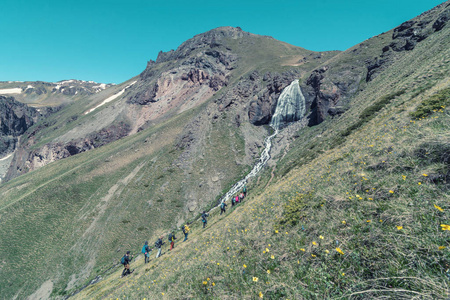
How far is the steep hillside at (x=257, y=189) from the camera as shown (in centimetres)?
416

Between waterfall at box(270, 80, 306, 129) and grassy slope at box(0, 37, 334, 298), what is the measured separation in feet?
48.1

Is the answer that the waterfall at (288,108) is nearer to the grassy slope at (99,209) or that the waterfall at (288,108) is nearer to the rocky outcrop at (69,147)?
the grassy slope at (99,209)

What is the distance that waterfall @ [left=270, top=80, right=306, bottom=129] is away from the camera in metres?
60.3

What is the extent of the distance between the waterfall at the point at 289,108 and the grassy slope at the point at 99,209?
48.1 ft

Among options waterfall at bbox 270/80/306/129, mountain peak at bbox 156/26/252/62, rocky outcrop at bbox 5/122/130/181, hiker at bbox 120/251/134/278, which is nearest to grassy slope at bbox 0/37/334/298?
waterfall at bbox 270/80/306/129

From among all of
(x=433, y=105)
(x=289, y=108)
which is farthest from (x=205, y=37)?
(x=433, y=105)

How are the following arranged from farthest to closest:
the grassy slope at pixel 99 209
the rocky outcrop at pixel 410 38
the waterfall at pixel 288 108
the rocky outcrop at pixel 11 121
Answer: the rocky outcrop at pixel 11 121, the waterfall at pixel 288 108, the rocky outcrop at pixel 410 38, the grassy slope at pixel 99 209

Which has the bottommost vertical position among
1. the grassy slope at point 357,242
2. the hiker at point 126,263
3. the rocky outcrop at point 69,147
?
the hiker at point 126,263

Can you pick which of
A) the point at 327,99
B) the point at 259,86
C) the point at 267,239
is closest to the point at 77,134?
the point at 259,86

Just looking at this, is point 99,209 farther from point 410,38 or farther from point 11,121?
point 11,121

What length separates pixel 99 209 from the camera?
43.0m

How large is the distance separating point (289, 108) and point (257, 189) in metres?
42.5

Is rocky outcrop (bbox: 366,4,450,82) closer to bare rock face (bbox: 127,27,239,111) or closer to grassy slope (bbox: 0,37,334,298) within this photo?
grassy slope (bbox: 0,37,334,298)

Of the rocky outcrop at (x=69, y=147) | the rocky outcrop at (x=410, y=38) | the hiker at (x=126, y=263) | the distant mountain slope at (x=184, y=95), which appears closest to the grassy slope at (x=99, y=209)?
the hiker at (x=126, y=263)
